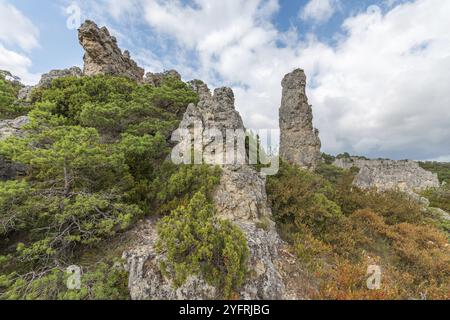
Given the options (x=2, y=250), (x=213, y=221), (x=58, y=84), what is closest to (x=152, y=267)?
(x=213, y=221)

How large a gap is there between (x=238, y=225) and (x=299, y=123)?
20347 millimetres

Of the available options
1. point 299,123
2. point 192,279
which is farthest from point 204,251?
point 299,123

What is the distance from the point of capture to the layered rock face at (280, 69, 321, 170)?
2283 cm

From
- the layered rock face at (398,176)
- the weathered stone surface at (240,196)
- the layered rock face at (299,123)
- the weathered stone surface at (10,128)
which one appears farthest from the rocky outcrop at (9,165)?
the layered rock face at (398,176)

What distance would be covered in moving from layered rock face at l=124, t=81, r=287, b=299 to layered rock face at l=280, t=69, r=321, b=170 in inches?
640

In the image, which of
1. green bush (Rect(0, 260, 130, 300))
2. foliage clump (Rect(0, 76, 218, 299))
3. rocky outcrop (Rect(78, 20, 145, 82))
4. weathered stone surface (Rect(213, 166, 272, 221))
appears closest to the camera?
green bush (Rect(0, 260, 130, 300))

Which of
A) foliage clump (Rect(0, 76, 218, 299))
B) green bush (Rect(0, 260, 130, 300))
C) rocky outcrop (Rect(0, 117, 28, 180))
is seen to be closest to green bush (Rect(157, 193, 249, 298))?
green bush (Rect(0, 260, 130, 300))

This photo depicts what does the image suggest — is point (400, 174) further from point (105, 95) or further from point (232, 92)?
point (105, 95)

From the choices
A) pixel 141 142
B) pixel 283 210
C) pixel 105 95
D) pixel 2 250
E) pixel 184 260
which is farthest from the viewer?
pixel 105 95

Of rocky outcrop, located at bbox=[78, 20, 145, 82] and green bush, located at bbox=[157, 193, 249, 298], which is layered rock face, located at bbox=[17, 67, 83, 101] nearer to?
rocky outcrop, located at bbox=[78, 20, 145, 82]

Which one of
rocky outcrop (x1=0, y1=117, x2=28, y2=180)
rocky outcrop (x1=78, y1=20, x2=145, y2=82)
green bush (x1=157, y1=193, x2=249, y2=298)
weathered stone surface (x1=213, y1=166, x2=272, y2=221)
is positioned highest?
rocky outcrop (x1=78, y1=20, x2=145, y2=82)

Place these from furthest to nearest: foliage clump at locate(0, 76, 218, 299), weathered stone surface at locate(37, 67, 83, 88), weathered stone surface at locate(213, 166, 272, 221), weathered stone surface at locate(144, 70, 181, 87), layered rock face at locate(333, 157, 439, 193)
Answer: layered rock face at locate(333, 157, 439, 193) → weathered stone surface at locate(144, 70, 181, 87) → weathered stone surface at locate(37, 67, 83, 88) → weathered stone surface at locate(213, 166, 272, 221) → foliage clump at locate(0, 76, 218, 299)

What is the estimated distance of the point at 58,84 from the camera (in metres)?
10.1
